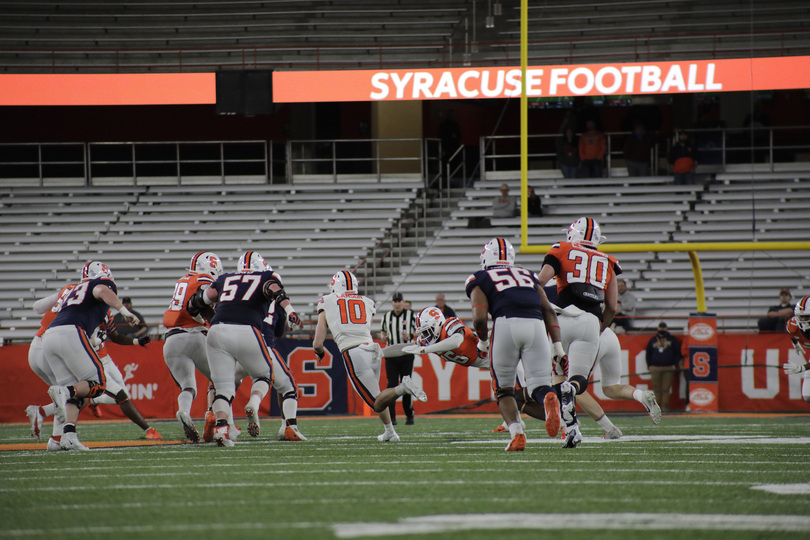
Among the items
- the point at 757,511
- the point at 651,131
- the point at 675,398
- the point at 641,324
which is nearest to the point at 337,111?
the point at 651,131

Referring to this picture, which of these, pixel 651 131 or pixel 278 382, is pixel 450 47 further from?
pixel 278 382

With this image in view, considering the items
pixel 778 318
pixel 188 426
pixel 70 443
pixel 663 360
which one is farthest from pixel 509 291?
pixel 778 318

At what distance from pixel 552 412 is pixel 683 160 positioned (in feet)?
42.5

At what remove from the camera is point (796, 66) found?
1820 centimetres

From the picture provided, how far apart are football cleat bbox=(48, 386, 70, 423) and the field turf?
0.33 meters

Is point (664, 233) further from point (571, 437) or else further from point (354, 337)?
point (571, 437)

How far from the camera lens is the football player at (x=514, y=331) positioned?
7461 mm

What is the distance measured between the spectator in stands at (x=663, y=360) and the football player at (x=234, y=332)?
22.6ft

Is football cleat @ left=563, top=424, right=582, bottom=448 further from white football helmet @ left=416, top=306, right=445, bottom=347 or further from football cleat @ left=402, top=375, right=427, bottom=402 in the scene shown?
white football helmet @ left=416, top=306, right=445, bottom=347

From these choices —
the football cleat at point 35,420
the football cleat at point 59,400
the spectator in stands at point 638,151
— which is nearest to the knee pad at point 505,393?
the football cleat at point 59,400

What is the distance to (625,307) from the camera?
51.4ft

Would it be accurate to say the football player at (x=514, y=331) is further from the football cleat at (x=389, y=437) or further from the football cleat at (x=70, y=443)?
the football cleat at (x=70, y=443)

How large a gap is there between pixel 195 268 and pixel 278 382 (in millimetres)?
1365

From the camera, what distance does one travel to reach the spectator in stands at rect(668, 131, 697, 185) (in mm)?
19031
